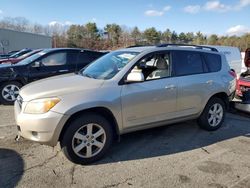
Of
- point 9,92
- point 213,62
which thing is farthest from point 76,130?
point 9,92

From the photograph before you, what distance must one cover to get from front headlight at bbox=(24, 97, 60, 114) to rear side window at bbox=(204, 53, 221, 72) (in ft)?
10.6

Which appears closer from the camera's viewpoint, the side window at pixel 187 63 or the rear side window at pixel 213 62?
the side window at pixel 187 63

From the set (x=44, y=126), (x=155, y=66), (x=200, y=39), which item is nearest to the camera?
(x=44, y=126)

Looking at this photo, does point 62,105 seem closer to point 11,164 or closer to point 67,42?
point 11,164

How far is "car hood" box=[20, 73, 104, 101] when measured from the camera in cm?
382

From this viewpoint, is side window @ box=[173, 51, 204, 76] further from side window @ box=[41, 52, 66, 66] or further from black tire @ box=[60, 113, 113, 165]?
side window @ box=[41, 52, 66, 66]

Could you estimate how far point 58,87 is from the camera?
3.99 meters

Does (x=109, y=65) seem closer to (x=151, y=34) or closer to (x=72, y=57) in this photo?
(x=72, y=57)

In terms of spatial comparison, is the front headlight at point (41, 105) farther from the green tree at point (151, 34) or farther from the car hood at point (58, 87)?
the green tree at point (151, 34)

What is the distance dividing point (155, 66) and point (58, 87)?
1902 millimetres

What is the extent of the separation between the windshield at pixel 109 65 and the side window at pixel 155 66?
288 mm

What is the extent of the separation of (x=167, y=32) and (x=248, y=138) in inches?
3239

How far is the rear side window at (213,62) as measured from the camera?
216 inches

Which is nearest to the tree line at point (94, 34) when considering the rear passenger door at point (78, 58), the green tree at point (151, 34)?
the green tree at point (151, 34)
